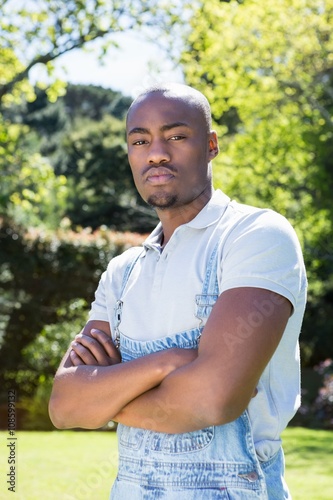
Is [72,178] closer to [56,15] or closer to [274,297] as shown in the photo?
[56,15]

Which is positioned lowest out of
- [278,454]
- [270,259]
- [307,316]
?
[307,316]

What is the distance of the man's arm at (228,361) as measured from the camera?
1.84 m

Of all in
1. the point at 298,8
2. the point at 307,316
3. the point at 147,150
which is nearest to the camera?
the point at 147,150

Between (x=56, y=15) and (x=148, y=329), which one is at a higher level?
(x=56, y=15)

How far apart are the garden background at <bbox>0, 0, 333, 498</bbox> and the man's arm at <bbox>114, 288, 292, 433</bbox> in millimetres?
9837

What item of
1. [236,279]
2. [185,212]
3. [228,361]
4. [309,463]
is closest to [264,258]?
[236,279]

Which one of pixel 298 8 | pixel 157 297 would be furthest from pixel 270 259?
pixel 298 8

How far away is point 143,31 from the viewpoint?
38.1 feet

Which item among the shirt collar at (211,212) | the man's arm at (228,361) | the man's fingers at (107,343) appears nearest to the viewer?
the man's arm at (228,361)

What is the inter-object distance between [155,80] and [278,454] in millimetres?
1128

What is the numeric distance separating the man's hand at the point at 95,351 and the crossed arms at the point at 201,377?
0.09 m

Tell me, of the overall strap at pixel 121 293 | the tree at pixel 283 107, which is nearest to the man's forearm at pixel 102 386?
the overall strap at pixel 121 293

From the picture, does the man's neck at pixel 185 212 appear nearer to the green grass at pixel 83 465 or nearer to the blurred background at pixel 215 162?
the green grass at pixel 83 465

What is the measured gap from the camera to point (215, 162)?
16250mm
